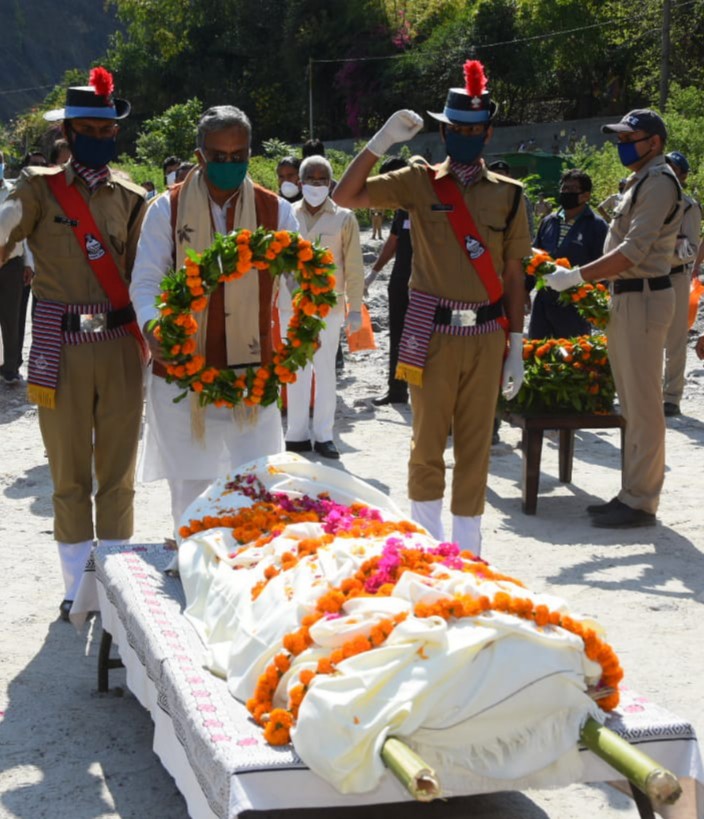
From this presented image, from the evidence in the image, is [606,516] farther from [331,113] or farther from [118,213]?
[331,113]

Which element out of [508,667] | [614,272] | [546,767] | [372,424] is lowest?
[372,424]

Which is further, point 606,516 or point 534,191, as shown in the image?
point 534,191

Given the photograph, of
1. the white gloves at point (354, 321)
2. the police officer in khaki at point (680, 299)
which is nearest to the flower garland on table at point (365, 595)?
the white gloves at point (354, 321)

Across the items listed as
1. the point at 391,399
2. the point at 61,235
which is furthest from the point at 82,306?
the point at 391,399

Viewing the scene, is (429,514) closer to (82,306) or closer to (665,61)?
(82,306)

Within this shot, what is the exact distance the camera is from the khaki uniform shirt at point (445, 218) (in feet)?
20.8

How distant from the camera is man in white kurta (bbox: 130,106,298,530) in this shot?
5.72 meters

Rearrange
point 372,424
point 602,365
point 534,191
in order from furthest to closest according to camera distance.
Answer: point 534,191, point 372,424, point 602,365

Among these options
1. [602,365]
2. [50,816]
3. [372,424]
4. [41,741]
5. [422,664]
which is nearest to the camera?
[422,664]

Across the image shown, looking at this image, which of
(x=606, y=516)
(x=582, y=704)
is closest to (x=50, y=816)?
(x=582, y=704)

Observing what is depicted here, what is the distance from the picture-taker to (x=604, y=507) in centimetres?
830

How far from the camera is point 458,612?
3854 millimetres

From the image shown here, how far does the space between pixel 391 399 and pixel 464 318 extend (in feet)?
18.9

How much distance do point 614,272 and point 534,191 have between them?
66.5 ft
